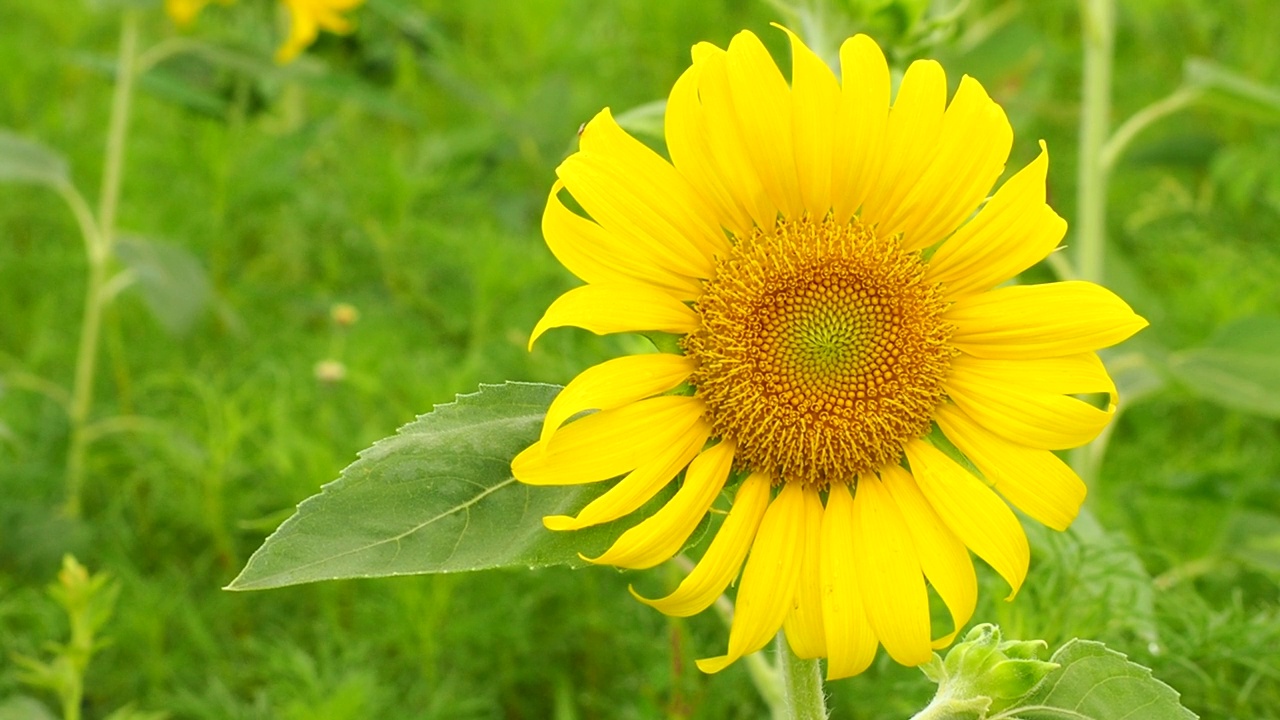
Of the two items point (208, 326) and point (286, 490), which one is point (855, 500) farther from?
point (208, 326)

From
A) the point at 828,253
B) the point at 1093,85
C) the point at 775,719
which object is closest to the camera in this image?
the point at 828,253

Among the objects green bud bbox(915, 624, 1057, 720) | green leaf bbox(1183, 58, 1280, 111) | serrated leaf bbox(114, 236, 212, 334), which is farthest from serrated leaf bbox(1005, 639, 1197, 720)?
serrated leaf bbox(114, 236, 212, 334)

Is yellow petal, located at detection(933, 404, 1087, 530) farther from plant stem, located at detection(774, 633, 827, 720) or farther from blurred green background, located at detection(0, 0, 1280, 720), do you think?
blurred green background, located at detection(0, 0, 1280, 720)

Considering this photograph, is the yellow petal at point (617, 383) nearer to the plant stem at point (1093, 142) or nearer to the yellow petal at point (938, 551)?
the yellow petal at point (938, 551)

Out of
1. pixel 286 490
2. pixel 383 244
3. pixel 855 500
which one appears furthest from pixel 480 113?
pixel 855 500

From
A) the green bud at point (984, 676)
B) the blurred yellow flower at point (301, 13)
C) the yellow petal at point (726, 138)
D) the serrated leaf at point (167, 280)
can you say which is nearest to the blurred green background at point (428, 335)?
the serrated leaf at point (167, 280)

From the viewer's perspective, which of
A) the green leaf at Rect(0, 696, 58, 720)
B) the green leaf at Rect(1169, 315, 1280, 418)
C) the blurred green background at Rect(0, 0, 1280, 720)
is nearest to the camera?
the green leaf at Rect(0, 696, 58, 720)
